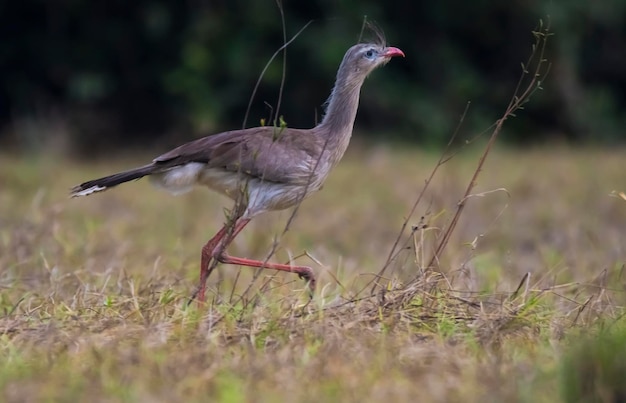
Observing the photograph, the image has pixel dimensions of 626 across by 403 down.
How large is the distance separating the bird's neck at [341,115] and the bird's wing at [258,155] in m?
0.17

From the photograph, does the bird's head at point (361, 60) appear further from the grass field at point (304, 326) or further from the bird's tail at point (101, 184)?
the bird's tail at point (101, 184)

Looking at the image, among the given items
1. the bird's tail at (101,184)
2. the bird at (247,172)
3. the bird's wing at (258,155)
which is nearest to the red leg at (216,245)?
the bird at (247,172)

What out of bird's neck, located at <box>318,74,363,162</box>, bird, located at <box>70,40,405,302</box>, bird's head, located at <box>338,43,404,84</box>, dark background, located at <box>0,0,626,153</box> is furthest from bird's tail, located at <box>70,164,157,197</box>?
dark background, located at <box>0,0,626,153</box>

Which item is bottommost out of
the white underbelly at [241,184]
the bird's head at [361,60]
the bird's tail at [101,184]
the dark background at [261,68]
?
the dark background at [261,68]

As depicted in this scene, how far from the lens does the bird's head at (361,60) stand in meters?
5.11

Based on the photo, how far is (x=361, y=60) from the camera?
202 inches

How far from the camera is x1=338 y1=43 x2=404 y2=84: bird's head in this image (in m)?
5.11

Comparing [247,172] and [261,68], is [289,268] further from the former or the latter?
[261,68]

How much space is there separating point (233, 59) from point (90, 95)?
167 centimetres

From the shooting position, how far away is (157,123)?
1311 centimetres

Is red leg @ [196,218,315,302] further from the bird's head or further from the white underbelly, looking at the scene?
the bird's head

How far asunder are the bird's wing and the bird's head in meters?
0.45

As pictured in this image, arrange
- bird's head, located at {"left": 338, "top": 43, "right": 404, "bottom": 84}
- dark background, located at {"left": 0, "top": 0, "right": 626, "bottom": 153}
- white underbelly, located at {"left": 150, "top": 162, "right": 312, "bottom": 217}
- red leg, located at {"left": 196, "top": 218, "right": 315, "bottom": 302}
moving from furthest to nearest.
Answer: dark background, located at {"left": 0, "top": 0, "right": 626, "bottom": 153} → bird's head, located at {"left": 338, "top": 43, "right": 404, "bottom": 84} → white underbelly, located at {"left": 150, "top": 162, "right": 312, "bottom": 217} → red leg, located at {"left": 196, "top": 218, "right": 315, "bottom": 302}

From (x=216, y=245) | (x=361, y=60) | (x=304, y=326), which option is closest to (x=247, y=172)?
(x=216, y=245)
